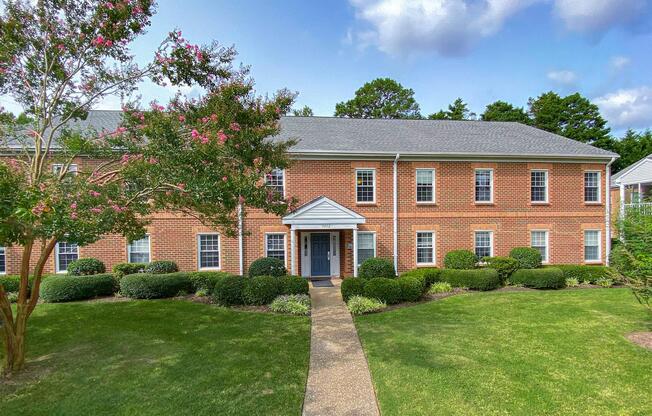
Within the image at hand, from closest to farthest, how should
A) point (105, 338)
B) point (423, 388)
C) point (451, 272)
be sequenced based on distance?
1. point (423, 388)
2. point (105, 338)
3. point (451, 272)

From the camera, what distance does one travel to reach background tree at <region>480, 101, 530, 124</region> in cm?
3950

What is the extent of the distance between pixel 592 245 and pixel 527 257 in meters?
4.21

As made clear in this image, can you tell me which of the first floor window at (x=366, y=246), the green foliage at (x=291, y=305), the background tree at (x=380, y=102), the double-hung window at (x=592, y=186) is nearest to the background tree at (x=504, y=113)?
the background tree at (x=380, y=102)

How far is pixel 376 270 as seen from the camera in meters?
12.8

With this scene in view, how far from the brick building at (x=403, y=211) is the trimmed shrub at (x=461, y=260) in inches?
29.6

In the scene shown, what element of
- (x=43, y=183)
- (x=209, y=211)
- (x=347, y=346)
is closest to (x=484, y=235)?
(x=347, y=346)

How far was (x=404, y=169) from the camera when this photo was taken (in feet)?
49.3

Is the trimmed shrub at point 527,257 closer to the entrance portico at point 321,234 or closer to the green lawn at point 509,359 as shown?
the green lawn at point 509,359

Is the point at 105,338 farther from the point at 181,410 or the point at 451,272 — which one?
the point at 451,272

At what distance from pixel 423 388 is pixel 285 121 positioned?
1447 cm

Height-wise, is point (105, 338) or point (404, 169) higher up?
point (404, 169)

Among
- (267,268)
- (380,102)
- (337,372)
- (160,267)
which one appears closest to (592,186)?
(267,268)

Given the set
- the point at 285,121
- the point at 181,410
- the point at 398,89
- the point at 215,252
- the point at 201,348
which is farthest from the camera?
the point at 398,89

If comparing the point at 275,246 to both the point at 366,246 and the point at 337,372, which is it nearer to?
the point at 366,246
